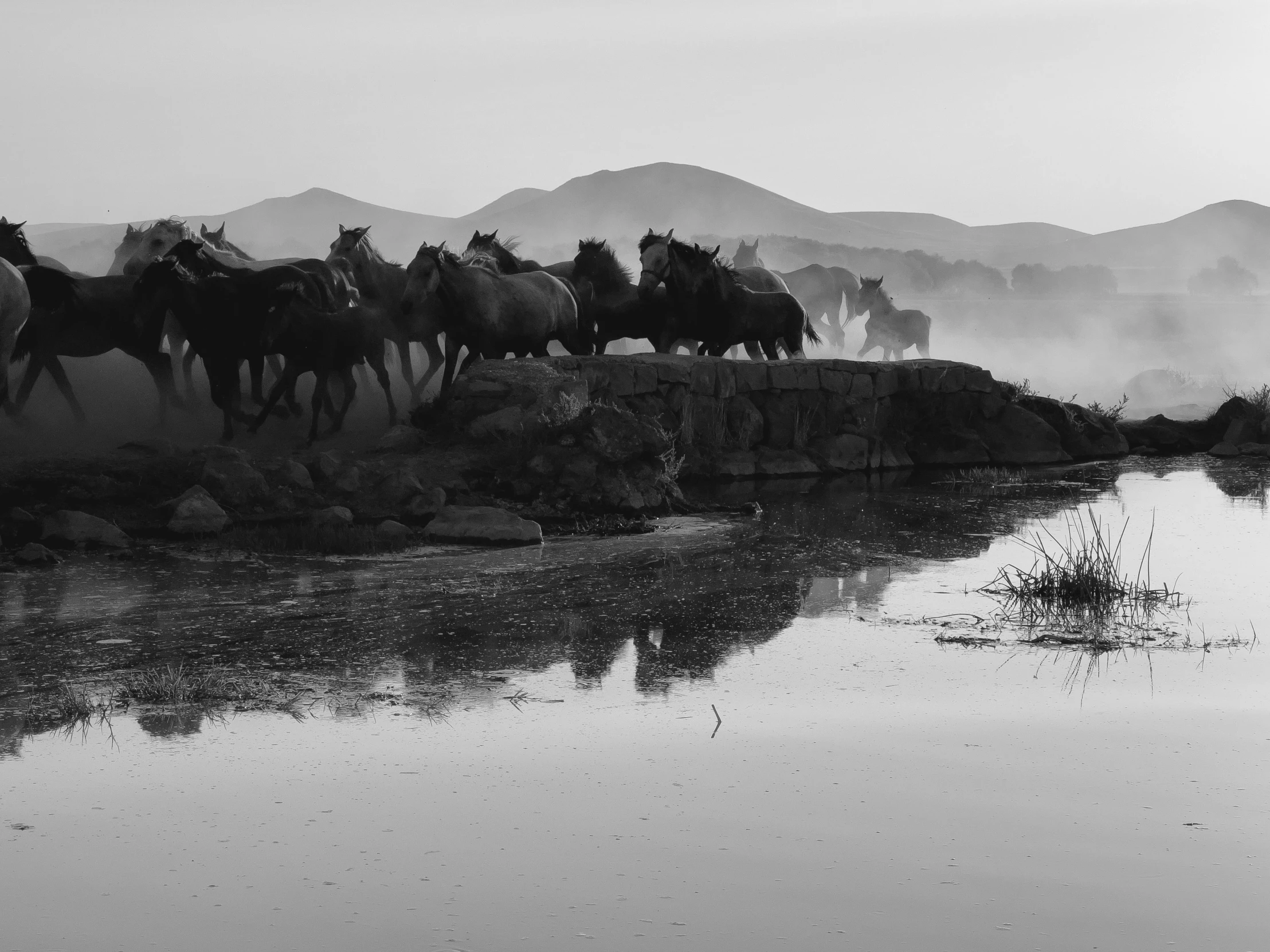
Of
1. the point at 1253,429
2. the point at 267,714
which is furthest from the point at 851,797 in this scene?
the point at 1253,429

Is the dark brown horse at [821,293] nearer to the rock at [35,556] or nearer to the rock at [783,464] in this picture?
the rock at [783,464]

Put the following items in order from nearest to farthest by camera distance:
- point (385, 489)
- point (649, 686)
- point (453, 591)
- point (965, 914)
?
point (965, 914) < point (649, 686) < point (453, 591) < point (385, 489)

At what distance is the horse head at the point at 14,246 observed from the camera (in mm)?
16219

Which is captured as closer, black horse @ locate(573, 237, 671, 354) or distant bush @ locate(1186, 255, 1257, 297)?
black horse @ locate(573, 237, 671, 354)

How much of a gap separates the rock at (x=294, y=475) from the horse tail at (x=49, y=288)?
3597mm

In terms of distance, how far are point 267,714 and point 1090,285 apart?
95635 mm

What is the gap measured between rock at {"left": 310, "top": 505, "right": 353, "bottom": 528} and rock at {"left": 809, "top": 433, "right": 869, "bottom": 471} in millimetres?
8447

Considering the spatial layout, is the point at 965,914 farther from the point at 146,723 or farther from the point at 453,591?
the point at 453,591

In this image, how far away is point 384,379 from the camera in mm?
16844

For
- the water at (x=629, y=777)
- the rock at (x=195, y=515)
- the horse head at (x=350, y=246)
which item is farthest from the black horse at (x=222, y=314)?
the water at (x=629, y=777)

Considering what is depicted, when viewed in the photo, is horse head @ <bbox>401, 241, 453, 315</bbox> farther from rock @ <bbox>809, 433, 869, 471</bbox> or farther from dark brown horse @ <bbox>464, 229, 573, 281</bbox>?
rock @ <bbox>809, 433, 869, 471</bbox>

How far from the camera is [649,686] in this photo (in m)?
7.20

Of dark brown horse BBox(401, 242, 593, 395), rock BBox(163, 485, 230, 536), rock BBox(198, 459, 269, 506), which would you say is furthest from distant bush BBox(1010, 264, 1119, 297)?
rock BBox(163, 485, 230, 536)

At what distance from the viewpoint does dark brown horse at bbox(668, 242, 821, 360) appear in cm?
1911
